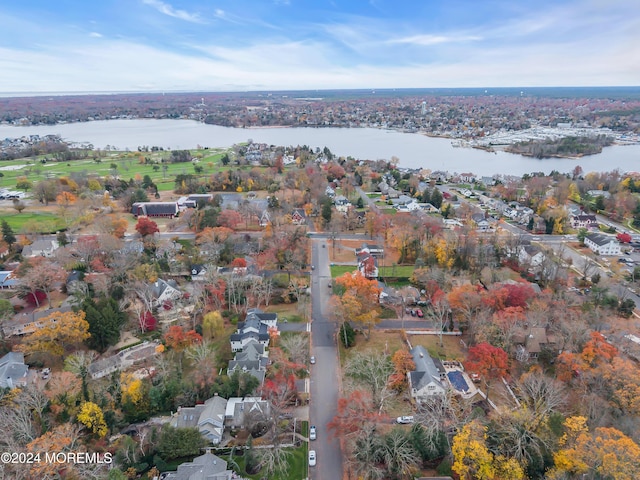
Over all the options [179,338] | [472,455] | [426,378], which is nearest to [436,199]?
[426,378]

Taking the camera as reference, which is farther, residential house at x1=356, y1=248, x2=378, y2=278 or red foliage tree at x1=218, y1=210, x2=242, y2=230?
red foliage tree at x1=218, y1=210, x2=242, y2=230

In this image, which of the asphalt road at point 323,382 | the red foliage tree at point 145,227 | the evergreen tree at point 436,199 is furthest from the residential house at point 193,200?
the evergreen tree at point 436,199

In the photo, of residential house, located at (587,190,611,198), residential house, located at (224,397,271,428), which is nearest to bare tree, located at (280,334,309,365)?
residential house, located at (224,397,271,428)

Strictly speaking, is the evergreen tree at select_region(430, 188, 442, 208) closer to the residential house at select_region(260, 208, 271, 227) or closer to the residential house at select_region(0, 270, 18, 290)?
the residential house at select_region(260, 208, 271, 227)

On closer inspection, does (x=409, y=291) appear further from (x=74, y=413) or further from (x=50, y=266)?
(x=50, y=266)

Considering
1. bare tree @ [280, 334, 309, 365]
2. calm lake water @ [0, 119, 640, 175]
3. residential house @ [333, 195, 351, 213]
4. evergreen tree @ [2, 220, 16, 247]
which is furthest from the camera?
calm lake water @ [0, 119, 640, 175]

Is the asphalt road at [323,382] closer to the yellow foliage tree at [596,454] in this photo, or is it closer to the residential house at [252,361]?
the residential house at [252,361]
